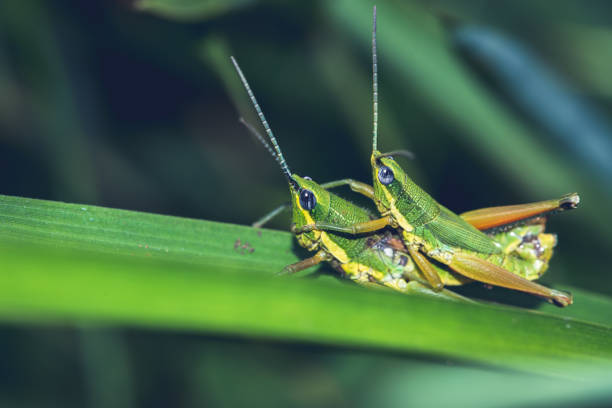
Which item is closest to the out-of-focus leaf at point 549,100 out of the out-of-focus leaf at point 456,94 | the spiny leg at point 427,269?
the out-of-focus leaf at point 456,94

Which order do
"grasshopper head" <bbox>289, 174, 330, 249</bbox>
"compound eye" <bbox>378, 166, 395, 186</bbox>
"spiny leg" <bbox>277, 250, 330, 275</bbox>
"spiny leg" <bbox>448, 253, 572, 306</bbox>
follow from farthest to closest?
"compound eye" <bbox>378, 166, 395, 186</bbox> → "grasshopper head" <bbox>289, 174, 330, 249</bbox> → "spiny leg" <bbox>448, 253, 572, 306</bbox> → "spiny leg" <bbox>277, 250, 330, 275</bbox>

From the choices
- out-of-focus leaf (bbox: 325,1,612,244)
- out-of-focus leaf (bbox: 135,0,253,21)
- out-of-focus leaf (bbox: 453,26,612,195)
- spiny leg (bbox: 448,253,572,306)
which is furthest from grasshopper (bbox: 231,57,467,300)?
out-of-focus leaf (bbox: 453,26,612,195)

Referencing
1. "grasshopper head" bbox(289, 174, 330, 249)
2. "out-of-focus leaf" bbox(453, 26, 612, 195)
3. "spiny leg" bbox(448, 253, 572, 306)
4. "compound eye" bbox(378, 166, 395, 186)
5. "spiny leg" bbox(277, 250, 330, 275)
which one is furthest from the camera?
"out-of-focus leaf" bbox(453, 26, 612, 195)

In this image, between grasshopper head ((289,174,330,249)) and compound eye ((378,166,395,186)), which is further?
compound eye ((378,166,395,186))

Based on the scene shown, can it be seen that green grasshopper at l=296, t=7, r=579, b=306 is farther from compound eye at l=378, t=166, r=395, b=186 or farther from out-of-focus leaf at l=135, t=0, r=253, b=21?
out-of-focus leaf at l=135, t=0, r=253, b=21

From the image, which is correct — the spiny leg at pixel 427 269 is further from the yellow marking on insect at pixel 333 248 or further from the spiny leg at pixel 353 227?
the yellow marking on insect at pixel 333 248

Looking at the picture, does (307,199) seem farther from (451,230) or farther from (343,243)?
(451,230)

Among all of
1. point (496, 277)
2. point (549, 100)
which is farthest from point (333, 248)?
point (549, 100)
